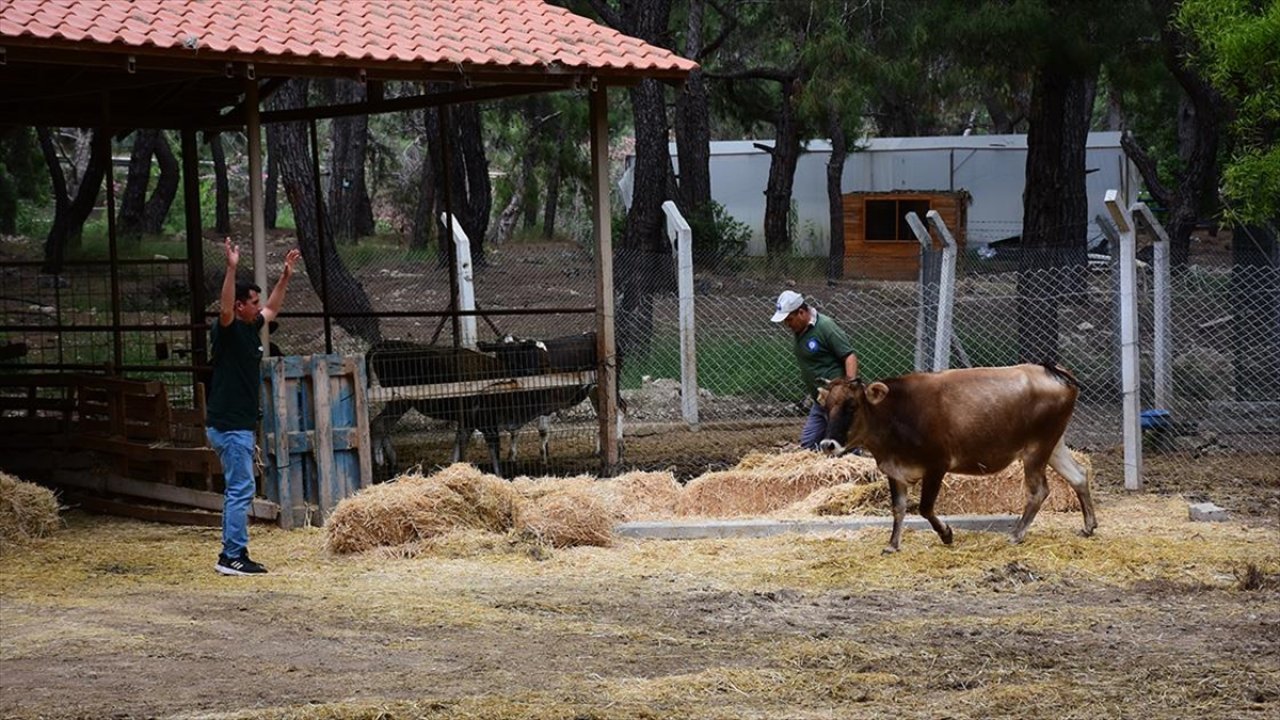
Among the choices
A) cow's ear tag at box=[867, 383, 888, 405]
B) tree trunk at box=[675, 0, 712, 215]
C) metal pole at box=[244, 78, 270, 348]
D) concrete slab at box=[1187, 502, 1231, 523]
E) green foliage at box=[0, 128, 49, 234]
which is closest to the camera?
cow's ear tag at box=[867, 383, 888, 405]

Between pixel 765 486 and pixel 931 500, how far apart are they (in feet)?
6.02

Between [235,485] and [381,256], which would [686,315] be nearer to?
[235,485]

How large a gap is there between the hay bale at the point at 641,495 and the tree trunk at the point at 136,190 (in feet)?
77.0

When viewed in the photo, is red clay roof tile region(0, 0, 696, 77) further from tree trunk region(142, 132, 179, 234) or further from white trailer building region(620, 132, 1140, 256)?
white trailer building region(620, 132, 1140, 256)

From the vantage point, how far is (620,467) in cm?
1455

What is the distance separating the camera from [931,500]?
1105 centimetres

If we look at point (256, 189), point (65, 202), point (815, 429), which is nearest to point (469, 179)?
point (65, 202)

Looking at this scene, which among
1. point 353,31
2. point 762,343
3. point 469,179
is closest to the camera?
point 353,31

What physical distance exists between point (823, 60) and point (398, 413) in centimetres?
916

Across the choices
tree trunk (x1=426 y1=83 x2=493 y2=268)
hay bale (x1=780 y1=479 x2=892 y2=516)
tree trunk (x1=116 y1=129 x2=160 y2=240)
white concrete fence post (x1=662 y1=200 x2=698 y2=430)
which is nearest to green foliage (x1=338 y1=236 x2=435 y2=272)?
tree trunk (x1=426 y1=83 x2=493 y2=268)

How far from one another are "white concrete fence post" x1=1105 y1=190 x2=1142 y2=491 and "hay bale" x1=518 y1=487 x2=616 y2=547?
4397 mm

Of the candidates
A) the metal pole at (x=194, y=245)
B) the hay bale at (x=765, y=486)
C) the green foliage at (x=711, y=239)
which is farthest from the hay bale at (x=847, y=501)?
the green foliage at (x=711, y=239)

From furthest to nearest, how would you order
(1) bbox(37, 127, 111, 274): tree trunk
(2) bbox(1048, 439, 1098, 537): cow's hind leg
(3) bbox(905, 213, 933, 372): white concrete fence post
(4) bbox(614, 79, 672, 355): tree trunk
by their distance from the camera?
(1) bbox(37, 127, 111, 274): tree trunk < (4) bbox(614, 79, 672, 355): tree trunk < (3) bbox(905, 213, 933, 372): white concrete fence post < (2) bbox(1048, 439, 1098, 537): cow's hind leg

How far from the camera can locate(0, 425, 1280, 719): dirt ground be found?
7.49m
